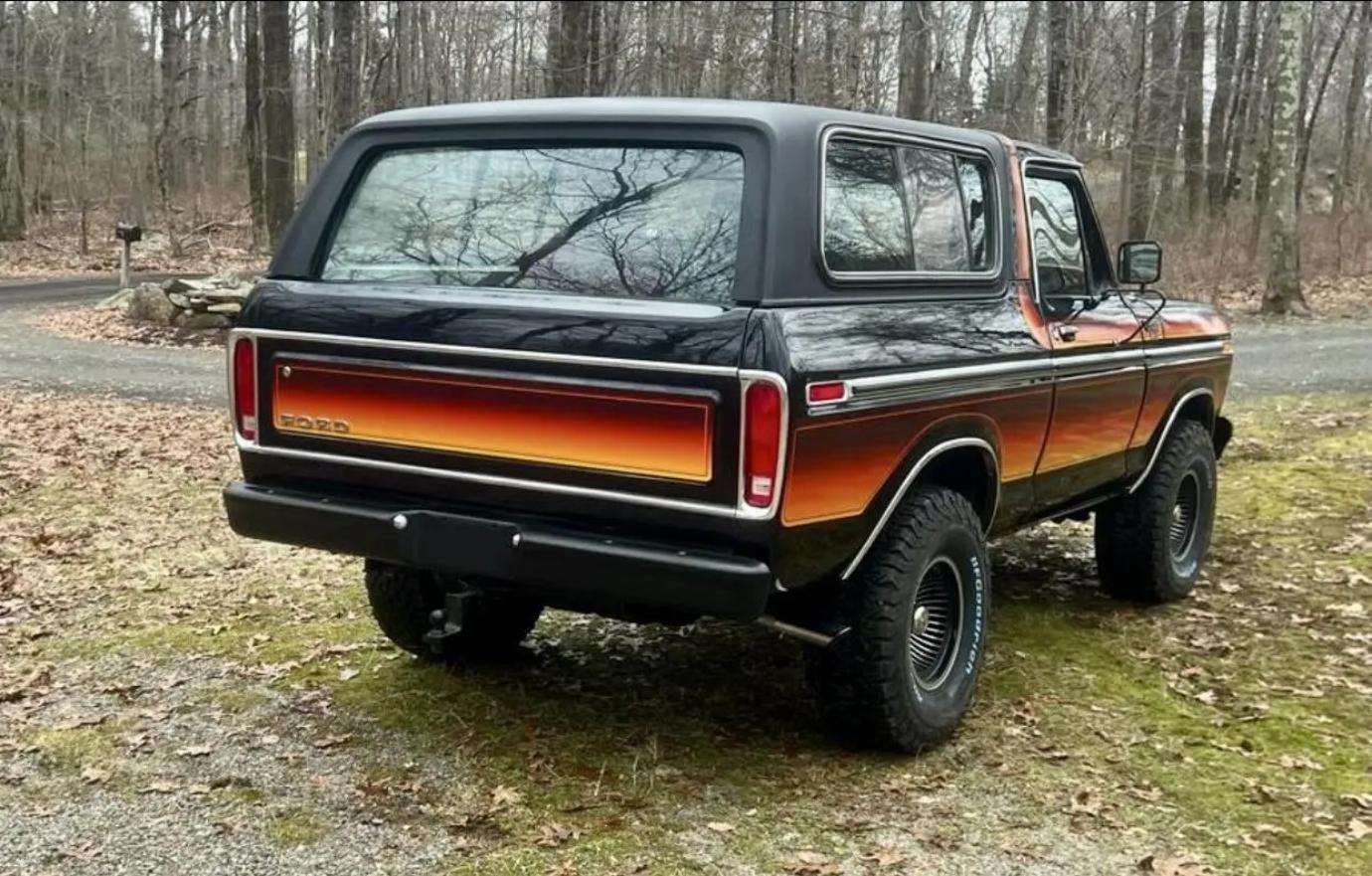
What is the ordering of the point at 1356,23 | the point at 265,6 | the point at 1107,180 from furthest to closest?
the point at 1356,23
the point at 1107,180
the point at 265,6

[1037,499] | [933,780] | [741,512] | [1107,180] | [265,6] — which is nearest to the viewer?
[741,512]

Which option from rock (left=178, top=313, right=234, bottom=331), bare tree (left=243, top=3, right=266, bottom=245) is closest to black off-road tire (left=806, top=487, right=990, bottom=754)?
rock (left=178, top=313, right=234, bottom=331)

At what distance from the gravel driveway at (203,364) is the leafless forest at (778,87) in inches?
77.7

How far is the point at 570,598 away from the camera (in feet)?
13.1

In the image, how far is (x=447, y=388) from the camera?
3.88m

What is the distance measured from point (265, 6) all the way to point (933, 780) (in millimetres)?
20816

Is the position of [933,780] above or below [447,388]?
below

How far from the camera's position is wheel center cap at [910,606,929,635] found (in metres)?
4.31

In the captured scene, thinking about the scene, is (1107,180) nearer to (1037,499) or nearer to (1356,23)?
(1356,23)

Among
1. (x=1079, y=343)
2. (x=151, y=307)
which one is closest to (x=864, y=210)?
(x=1079, y=343)

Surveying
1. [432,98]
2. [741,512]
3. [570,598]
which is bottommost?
[570,598]

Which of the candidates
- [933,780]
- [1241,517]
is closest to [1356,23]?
[1241,517]

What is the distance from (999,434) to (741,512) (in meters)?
1.40

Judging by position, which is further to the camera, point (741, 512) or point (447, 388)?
point (447, 388)
